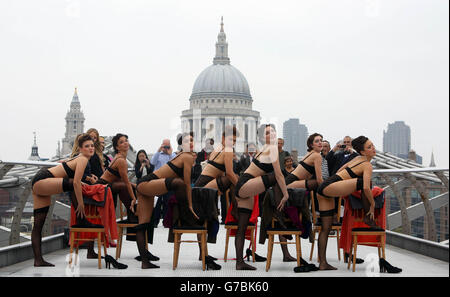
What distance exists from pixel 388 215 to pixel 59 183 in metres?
6.23

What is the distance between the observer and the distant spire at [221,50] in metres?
156

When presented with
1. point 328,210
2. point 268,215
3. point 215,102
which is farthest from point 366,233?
point 215,102

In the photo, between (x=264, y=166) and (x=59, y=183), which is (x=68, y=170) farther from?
(x=264, y=166)

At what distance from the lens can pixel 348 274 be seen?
780 cm

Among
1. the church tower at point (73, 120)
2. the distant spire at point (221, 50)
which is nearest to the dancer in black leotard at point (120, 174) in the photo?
the distant spire at point (221, 50)

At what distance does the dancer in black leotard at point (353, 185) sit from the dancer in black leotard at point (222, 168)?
1149mm

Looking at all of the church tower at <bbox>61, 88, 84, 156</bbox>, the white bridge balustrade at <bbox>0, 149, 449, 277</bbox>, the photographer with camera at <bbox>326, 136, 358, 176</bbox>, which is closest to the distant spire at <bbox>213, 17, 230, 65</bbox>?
the church tower at <bbox>61, 88, 84, 156</bbox>

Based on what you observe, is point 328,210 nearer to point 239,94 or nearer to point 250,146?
point 250,146

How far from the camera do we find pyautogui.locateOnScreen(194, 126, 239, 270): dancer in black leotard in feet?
27.3

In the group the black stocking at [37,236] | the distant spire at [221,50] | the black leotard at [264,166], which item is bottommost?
the black stocking at [37,236]

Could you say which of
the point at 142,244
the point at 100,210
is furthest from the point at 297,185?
the point at 100,210

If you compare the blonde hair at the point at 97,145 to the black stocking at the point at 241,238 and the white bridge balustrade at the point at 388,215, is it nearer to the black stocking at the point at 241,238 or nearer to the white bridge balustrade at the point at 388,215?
the white bridge balustrade at the point at 388,215

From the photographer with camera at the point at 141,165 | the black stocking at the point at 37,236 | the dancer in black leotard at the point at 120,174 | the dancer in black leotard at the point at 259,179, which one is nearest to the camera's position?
the dancer in black leotard at the point at 259,179

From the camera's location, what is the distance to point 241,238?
7980mm
